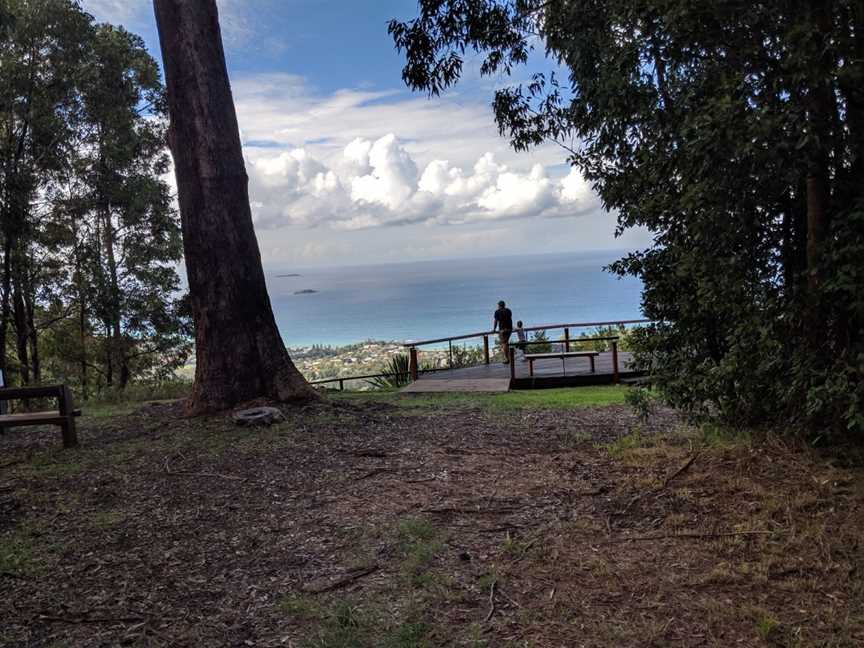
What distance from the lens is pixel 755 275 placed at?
4.19 meters

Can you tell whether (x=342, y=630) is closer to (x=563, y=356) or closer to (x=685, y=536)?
(x=685, y=536)

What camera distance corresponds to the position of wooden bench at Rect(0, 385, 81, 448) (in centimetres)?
613

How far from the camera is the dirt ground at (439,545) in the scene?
2793 millimetres

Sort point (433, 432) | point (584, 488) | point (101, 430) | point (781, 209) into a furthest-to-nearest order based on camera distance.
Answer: point (101, 430), point (433, 432), point (584, 488), point (781, 209)

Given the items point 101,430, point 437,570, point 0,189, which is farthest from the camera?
point 0,189

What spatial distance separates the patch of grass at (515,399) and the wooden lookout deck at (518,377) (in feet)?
1.40

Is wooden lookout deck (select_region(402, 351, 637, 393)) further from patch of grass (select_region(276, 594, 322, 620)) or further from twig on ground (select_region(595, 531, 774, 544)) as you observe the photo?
patch of grass (select_region(276, 594, 322, 620))

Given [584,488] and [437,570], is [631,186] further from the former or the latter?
[437,570]

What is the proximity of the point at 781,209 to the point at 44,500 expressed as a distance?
5247 mm

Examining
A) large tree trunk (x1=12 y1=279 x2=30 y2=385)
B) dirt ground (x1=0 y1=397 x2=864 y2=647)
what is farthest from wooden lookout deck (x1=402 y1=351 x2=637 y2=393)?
large tree trunk (x1=12 y1=279 x2=30 y2=385)

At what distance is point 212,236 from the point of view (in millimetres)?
7414

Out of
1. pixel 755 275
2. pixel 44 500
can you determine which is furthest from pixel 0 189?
pixel 755 275

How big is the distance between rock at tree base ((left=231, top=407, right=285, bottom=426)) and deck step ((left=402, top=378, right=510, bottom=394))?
182 inches

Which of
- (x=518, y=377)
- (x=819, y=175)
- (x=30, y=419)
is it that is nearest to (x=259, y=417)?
(x=30, y=419)
